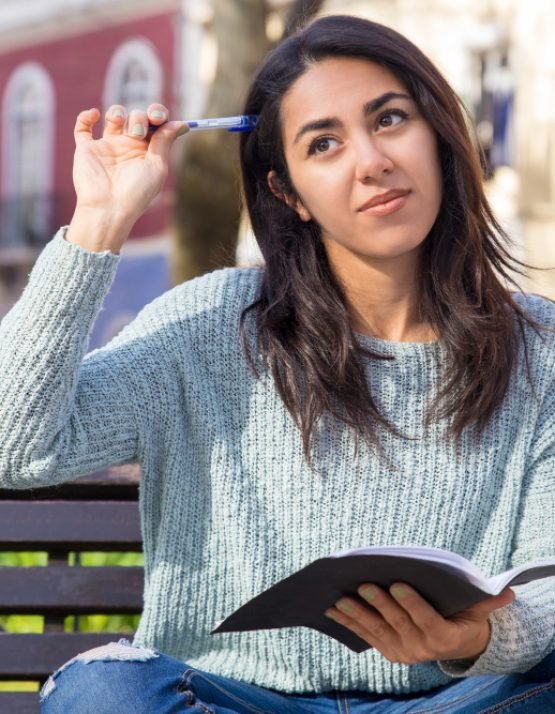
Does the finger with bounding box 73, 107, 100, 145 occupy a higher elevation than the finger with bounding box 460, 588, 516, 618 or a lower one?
higher

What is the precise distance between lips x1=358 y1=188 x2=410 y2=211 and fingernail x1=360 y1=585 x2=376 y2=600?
2.85ft

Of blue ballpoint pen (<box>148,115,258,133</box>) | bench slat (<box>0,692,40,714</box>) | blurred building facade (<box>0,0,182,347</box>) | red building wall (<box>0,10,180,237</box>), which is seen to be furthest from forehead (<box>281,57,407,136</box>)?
red building wall (<box>0,10,180,237</box>)

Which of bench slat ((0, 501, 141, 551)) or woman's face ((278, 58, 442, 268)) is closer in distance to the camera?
woman's face ((278, 58, 442, 268))

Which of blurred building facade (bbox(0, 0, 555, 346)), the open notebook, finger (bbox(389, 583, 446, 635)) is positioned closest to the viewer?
the open notebook

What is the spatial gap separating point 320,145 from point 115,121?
43cm

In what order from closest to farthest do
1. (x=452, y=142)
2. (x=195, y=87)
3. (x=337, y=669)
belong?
1. (x=337, y=669)
2. (x=452, y=142)
3. (x=195, y=87)

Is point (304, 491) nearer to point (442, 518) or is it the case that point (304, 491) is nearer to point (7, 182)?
point (442, 518)

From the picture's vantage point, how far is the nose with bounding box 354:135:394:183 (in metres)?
2.63

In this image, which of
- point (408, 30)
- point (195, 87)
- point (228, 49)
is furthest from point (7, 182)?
point (228, 49)

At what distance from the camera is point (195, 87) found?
18.2m

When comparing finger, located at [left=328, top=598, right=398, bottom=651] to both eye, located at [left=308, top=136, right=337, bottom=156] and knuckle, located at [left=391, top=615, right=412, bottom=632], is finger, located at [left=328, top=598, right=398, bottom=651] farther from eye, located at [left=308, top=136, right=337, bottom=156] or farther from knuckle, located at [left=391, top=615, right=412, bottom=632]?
eye, located at [left=308, top=136, right=337, bottom=156]

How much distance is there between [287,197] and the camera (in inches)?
115

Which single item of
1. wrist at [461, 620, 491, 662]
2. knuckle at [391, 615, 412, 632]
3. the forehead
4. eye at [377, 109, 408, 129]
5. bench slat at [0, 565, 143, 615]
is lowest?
bench slat at [0, 565, 143, 615]

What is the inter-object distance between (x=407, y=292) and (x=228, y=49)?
4.80 meters
